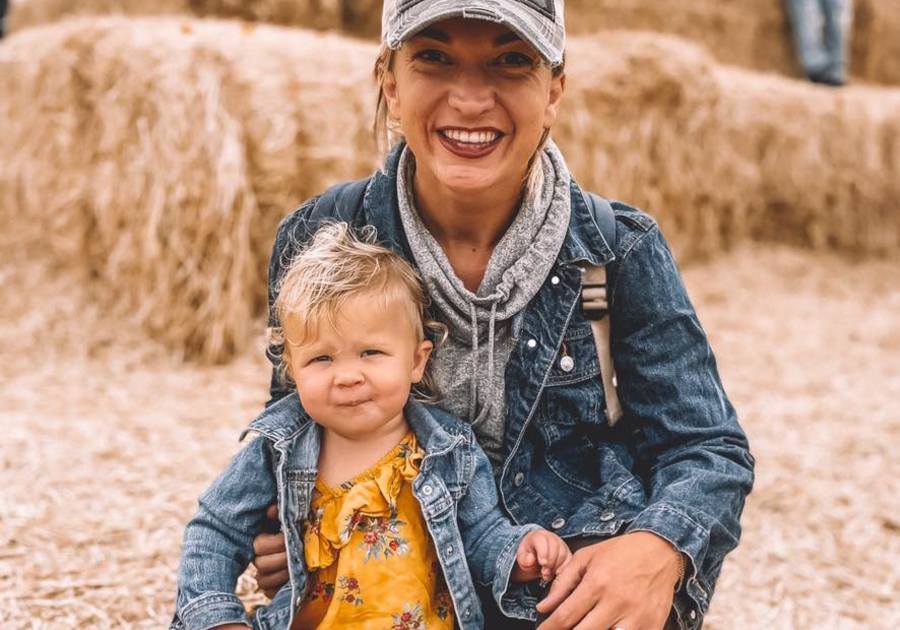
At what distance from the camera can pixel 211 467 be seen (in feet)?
9.23

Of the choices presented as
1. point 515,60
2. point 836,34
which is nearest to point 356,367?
point 515,60

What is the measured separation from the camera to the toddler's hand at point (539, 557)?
1.48 m

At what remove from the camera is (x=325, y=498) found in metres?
1.54

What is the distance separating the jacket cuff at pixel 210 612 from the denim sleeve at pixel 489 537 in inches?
14.7

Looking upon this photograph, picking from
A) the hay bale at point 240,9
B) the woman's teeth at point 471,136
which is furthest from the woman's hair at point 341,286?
the hay bale at point 240,9

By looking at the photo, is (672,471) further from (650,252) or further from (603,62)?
(603,62)

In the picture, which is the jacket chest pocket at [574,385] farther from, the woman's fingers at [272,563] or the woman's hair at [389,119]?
the woman's fingers at [272,563]

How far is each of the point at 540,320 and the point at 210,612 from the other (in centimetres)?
71

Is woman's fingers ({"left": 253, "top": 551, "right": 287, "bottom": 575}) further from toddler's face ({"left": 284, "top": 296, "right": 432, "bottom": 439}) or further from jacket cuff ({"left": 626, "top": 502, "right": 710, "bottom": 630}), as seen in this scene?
jacket cuff ({"left": 626, "top": 502, "right": 710, "bottom": 630})

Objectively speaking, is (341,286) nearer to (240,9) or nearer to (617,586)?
(617,586)

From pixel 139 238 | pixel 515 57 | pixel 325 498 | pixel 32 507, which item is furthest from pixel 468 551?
pixel 139 238

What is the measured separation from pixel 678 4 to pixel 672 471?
4567 millimetres

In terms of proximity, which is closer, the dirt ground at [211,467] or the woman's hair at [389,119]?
the woman's hair at [389,119]

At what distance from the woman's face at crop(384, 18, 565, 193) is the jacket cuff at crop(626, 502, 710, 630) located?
23.6 inches
